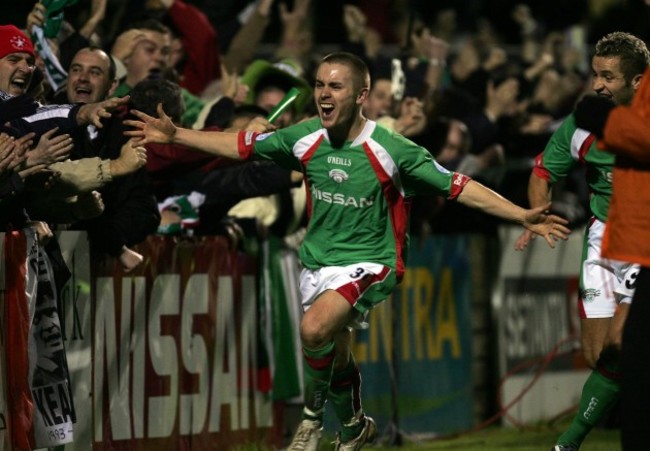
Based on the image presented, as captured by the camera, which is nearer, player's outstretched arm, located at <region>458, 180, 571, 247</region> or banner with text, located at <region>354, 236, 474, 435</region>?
player's outstretched arm, located at <region>458, 180, 571, 247</region>

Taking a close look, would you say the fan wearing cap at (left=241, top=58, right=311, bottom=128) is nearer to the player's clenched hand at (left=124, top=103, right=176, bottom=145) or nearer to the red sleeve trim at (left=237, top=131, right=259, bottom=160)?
the red sleeve trim at (left=237, top=131, right=259, bottom=160)

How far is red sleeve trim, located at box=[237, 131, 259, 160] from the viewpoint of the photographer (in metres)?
9.08

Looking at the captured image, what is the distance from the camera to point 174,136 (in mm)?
8781

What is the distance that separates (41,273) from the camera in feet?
28.4

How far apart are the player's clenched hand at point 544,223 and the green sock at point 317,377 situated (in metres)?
1.38

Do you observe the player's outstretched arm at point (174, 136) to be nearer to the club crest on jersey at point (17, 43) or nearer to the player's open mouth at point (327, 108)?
the player's open mouth at point (327, 108)

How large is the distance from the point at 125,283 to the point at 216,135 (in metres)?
1.44

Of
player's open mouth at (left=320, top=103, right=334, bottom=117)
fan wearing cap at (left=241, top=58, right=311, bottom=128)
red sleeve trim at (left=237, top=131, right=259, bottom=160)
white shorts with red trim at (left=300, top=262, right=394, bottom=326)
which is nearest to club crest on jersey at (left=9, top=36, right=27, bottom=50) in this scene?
red sleeve trim at (left=237, top=131, right=259, bottom=160)

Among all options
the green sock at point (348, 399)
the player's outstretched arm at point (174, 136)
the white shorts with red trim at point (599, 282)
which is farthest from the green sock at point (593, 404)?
the player's outstretched arm at point (174, 136)

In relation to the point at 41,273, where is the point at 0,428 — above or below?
below

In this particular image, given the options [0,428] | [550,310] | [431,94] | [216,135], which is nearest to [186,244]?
[216,135]

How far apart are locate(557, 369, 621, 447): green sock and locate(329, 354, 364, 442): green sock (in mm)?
1254

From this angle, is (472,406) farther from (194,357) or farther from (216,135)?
(216,135)

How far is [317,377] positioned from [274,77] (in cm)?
378
